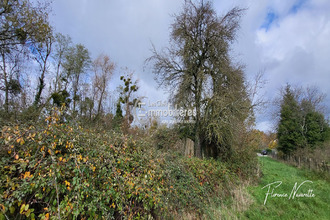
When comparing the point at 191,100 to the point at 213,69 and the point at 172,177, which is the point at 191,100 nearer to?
the point at 213,69

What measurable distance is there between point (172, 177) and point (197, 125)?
14.3 feet

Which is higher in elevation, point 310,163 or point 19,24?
point 19,24

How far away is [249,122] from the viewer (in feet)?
26.6

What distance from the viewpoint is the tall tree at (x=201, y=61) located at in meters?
7.25

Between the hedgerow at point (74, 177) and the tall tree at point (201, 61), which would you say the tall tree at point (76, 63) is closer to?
the tall tree at point (201, 61)

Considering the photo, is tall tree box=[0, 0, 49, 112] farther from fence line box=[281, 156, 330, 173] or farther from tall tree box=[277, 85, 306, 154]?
tall tree box=[277, 85, 306, 154]

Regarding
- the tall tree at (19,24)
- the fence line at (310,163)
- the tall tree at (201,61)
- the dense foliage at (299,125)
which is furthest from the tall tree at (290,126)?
the tall tree at (19,24)

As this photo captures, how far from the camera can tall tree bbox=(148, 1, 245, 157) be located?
7250 millimetres

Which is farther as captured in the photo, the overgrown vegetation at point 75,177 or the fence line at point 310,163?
the fence line at point 310,163

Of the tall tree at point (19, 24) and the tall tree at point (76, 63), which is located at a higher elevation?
the tall tree at point (76, 63)

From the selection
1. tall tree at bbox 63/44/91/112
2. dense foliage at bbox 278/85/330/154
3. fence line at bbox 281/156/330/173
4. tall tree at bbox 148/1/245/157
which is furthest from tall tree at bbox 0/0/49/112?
dense foliage at bbox 278/85/330/154

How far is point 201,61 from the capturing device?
7605 mm

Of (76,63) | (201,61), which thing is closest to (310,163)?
(201,61)

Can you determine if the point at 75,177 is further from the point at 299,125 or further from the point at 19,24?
the point at 299,125
